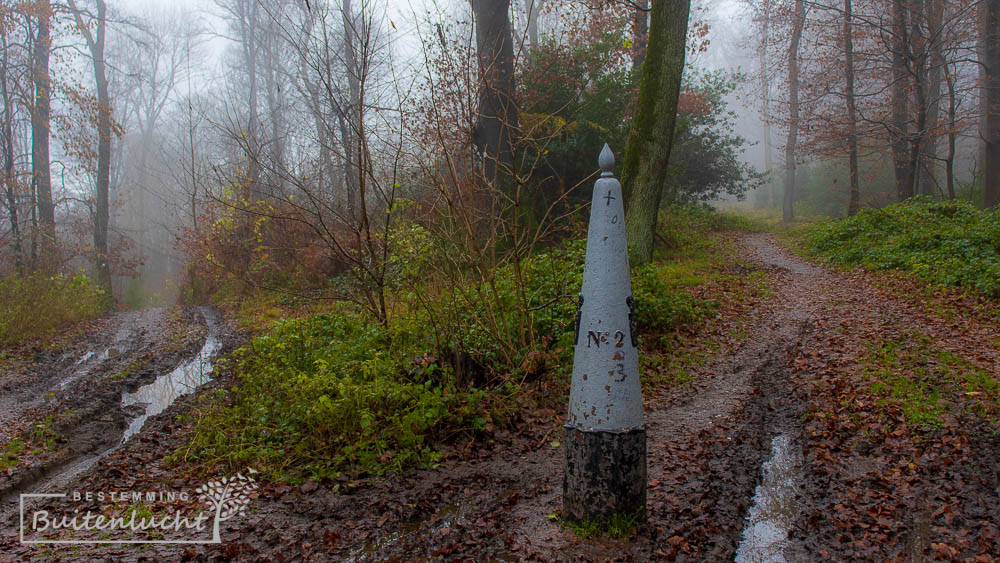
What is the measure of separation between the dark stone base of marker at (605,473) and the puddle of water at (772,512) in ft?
2.18

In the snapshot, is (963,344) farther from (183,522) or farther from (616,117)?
(616,117)

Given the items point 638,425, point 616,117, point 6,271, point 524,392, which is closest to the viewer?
point 638,425

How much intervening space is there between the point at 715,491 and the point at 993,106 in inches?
591

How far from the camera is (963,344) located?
6570 millimetres

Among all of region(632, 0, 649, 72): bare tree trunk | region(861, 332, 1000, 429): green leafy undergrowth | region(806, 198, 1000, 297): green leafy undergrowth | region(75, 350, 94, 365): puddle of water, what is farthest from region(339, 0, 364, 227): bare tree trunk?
region(632, 0, 649, 72): bare tree trunk

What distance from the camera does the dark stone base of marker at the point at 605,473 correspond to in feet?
10.4

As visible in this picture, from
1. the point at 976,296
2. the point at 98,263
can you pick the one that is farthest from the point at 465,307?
the point at 98,263

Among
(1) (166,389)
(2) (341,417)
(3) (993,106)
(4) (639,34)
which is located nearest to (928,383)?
(2) (341,417)

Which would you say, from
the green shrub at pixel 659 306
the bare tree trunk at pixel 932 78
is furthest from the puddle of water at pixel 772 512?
the bare tree trunk at pixel 932 78

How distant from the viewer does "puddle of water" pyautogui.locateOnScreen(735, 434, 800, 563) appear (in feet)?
10.7

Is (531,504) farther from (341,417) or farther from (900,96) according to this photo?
(900,96)

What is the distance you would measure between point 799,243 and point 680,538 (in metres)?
16.5

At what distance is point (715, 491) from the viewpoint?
13.0 ft

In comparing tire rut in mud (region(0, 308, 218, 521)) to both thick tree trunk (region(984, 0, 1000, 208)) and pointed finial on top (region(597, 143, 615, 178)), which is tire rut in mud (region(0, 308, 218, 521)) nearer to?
pointed finial on top (region(597, 143, 615, 178))
